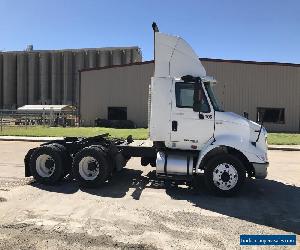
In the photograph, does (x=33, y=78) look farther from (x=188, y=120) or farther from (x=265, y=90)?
(x=188, y=120)

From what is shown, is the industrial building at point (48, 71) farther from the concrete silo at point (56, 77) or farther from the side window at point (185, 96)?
the side window at point (185, 96)

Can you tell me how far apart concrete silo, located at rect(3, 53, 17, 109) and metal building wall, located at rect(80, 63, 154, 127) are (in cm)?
3534

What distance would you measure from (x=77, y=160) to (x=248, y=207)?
4277mm

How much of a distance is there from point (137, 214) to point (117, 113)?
1311 inches

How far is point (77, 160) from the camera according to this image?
33.7 feet

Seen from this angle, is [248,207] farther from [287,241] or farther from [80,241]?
[80,241]

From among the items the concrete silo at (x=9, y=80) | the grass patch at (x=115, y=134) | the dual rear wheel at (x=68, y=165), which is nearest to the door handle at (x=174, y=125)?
the dual rear wheel at (x=68, y=165)

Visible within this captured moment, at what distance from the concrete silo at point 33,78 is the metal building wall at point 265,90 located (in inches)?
1768

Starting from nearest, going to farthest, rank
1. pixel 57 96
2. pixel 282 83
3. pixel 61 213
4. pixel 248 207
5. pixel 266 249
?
pixel 266 249
pixel 61 213
pixel 248 207
pixel 282 83
pixel 57 96

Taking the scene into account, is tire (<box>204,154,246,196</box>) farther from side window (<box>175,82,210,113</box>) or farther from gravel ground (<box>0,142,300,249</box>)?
side window (<box>175,82,210,113</box>)

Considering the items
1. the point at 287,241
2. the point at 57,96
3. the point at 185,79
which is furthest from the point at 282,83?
the point at 57,96

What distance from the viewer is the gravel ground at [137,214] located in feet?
20.9

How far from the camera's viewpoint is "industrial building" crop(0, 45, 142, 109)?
7169 centimetres

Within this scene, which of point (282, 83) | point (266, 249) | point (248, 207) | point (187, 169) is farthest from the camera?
point (282, 83)
